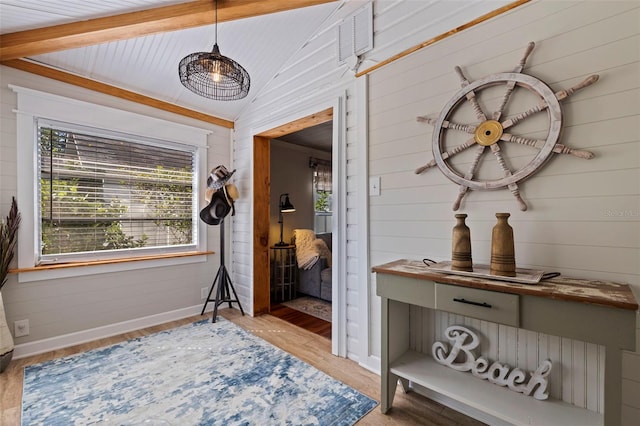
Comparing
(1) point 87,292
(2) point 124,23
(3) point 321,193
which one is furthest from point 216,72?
(3) point 321,193

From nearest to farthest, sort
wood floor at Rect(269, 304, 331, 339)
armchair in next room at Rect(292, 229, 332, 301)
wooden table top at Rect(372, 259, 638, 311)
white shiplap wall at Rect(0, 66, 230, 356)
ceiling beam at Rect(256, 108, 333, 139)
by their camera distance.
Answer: wooden table top at Rect(372, 259, 638, 311), white shiplap wall at Rect(0, 66, 230, 356), ceiling beam at Rect(256, 108, 333, 139), wood floor at Rect(269, 304, 331, 339), armchair in next room at Rect(292, 229, 332, 301)

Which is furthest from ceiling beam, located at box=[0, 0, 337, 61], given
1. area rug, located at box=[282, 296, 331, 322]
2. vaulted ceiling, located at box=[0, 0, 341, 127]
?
area rug, located at box=[282, 296, 331, 322]

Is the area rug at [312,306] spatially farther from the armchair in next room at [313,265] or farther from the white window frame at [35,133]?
the white window frame at [35,133]

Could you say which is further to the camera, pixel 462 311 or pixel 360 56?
pixel 360 56

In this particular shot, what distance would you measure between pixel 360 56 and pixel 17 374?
3552 mm

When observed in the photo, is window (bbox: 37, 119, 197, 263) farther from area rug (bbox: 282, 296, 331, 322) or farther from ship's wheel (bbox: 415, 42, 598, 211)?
ship's wheel (bbox: 415, 42, 598, 211)

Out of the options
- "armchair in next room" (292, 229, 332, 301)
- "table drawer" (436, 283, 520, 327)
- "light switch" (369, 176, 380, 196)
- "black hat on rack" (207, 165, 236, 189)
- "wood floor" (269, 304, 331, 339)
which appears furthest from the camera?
"armchair in next room" (292, 229, 332, 301)

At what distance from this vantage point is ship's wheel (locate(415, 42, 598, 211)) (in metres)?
1.37

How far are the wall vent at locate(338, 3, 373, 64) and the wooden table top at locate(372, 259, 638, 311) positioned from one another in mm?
1817

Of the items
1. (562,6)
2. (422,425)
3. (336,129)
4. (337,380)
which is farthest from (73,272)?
(562,6)

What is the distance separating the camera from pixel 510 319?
119 centimetres

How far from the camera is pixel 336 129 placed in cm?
236

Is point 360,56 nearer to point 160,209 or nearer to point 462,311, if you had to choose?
point 462,311

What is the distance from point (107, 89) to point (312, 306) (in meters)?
3.30
